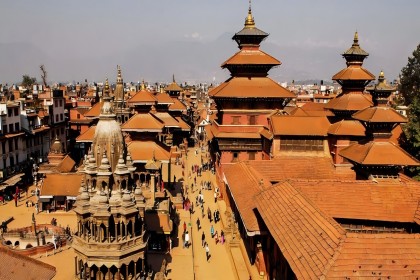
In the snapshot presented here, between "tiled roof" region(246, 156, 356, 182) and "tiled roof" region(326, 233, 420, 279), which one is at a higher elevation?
"tiled roof" region(326, 233, 420, 279)

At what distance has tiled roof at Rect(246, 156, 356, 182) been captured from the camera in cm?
2886

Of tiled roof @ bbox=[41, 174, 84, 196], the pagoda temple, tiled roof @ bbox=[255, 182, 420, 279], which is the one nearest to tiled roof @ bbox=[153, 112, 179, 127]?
the pagoda temple

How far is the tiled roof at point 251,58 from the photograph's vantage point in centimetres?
3872

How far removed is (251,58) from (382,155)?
19279 mm

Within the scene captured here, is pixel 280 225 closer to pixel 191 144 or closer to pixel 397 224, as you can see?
pixel 397 224

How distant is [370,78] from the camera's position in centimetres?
3378

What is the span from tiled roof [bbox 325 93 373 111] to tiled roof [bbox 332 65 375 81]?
141 centimetres

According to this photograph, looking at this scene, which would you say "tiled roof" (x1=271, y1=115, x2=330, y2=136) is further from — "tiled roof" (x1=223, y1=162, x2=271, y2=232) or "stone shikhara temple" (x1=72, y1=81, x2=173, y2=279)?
"stone shikhara temple" (x1=72, y1=81, x2=173, y2=279)

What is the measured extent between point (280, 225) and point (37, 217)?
24.2m

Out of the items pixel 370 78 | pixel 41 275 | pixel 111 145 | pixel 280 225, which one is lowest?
pixel 41 275

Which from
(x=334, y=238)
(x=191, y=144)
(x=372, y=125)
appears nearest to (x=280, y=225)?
(x=334, y=238)

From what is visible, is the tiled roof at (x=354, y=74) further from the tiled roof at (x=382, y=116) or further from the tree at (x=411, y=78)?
the tree at (x=411, y=78)

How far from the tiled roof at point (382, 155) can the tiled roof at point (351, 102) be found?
8866 mm

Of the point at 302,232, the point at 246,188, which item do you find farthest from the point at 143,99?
the point at 302,232
